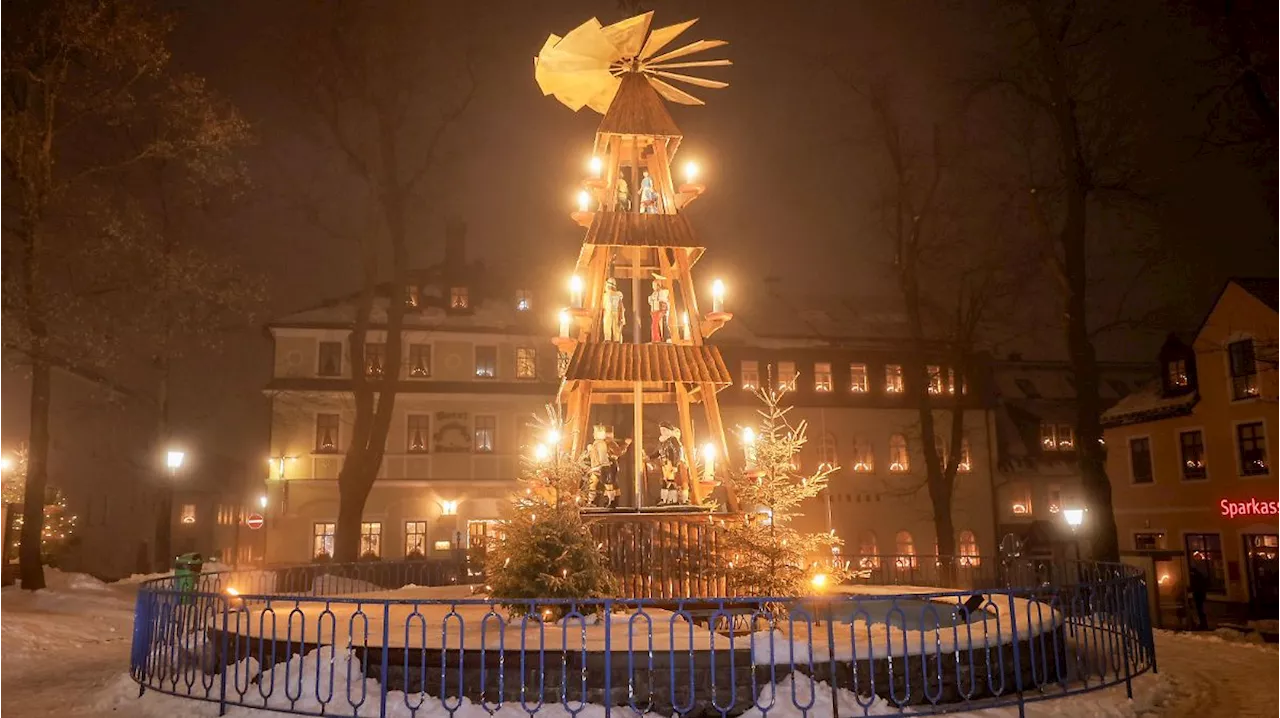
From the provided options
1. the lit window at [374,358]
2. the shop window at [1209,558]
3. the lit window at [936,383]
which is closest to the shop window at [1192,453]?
the shop window at [1209,558]

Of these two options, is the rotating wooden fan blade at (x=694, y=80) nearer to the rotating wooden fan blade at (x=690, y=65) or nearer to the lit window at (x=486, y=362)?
the rotating wooden fan blade at (x=690, y=65)

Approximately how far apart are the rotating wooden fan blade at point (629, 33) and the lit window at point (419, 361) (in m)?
26.9

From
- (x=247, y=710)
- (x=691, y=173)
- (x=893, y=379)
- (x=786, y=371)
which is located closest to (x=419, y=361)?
(x=786, y=371)

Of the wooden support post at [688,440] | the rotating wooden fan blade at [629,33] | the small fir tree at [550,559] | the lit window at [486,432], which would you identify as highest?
the rotating wooden fan blade at [629,33]

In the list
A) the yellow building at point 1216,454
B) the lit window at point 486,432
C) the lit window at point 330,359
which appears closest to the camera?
the yellow building at point 1216,454

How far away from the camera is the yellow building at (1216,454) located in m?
28.5

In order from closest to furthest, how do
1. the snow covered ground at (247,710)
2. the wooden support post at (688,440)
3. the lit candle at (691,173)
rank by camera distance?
the snow covered ground at (247,710) < the wooden support post at (688,440) < the lit candle at (691,173)

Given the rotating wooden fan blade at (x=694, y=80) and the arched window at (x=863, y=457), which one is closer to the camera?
the rotating wooden fan blade at (x=694, y=80)

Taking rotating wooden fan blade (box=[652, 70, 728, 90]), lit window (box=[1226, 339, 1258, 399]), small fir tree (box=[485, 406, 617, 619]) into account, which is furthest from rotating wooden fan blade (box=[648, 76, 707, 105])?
lit window (box=[1226, 339, 1258, 399])

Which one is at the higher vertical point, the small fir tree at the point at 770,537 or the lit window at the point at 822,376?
the lit window at the point at 822,376

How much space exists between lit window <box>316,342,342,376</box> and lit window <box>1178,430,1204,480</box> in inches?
1271

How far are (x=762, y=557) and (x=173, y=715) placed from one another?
291 inches

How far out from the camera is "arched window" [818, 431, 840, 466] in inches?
1699

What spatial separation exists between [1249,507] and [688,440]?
2299 cm
